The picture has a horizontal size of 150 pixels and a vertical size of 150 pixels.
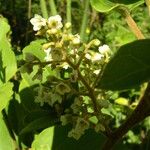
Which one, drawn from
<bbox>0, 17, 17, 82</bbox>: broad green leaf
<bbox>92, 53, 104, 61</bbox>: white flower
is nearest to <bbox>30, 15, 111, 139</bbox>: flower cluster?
<bbox>92, 53, 104, 61</bbox>: white flower

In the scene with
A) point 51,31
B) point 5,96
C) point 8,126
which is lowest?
point 8,126

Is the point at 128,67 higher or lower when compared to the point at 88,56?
higher

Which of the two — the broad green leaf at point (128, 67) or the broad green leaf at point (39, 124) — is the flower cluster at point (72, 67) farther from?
the broad green leaf at point (128, 67)

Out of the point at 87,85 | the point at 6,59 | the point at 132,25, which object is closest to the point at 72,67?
the point at 87,85

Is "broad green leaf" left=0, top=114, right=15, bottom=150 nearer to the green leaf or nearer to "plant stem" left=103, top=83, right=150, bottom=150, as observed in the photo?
the green leaf

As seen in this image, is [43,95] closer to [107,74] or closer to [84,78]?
[84,78]

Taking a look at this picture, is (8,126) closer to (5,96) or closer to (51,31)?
(5,96)

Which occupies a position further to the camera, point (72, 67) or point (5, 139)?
point (5, 139)
